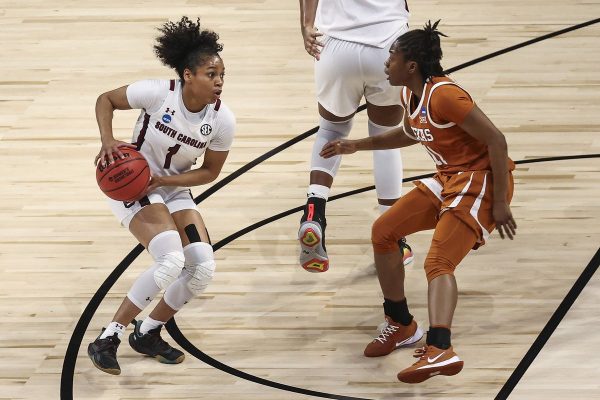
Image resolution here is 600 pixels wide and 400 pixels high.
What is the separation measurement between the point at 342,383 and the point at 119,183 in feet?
4.03

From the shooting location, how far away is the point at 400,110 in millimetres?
5953

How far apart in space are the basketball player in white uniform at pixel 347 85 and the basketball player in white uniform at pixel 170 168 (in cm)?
56

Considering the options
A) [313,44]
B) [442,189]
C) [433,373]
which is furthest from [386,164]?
[433,373]

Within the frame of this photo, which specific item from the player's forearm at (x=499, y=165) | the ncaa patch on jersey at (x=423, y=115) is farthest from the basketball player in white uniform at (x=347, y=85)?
the player's forearm at (x=499, y=165)

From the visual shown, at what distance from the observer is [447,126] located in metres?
5.00

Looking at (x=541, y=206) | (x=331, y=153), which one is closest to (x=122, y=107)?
(x=331, y=153)

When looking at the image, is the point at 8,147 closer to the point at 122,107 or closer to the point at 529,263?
the point at 122,107

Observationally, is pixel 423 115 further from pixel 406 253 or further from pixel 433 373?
pixel 406 253

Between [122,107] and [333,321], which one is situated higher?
[122,107]

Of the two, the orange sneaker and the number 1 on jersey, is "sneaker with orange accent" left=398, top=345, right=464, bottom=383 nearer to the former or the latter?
the orange sneaker

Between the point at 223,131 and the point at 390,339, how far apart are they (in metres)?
1.14

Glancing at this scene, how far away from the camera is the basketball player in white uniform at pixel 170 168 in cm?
524

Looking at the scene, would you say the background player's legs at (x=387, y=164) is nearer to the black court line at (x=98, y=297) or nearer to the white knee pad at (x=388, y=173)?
the white knee pad at (x=388, y=173)

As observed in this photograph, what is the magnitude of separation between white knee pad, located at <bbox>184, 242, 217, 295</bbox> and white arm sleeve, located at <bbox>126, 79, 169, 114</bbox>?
24.3 inches
